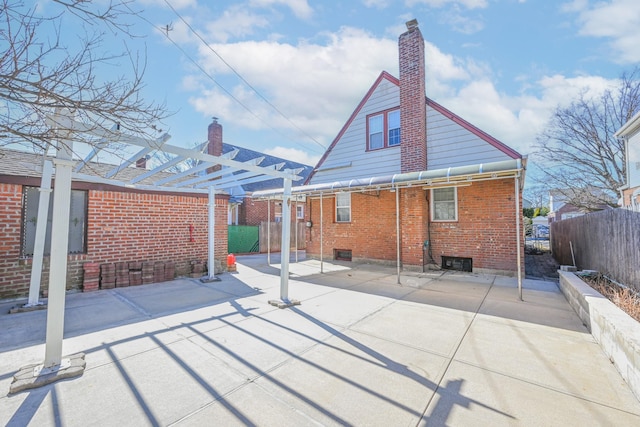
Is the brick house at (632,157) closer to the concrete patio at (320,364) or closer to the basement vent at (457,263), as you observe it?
the basement vent at (457,263)

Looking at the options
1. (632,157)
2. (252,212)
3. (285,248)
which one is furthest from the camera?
(252,212)

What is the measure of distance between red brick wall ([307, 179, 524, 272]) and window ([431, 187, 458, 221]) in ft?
0.56

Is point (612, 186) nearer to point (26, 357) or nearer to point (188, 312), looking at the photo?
point (188, 312)

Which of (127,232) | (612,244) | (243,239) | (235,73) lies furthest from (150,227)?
(612,244)

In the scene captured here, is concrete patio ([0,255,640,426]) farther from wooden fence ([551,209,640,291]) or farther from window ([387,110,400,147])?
window ([387,110,400,147])

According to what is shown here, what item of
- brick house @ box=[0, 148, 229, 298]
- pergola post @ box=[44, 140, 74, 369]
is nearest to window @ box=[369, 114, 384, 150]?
brick house @ box=[0, 148, 229, 298]

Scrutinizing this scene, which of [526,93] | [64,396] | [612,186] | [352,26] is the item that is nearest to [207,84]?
[352,26]

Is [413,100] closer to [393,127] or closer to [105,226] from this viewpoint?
[393,127]

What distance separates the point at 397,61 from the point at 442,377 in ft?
32.1

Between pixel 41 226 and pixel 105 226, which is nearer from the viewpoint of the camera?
pixel 41 226

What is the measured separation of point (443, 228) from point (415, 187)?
5.30 feet

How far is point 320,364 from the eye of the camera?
2.97 metres

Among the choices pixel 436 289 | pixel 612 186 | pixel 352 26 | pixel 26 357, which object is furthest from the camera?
pixel 612 186

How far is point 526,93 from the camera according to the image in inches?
458
